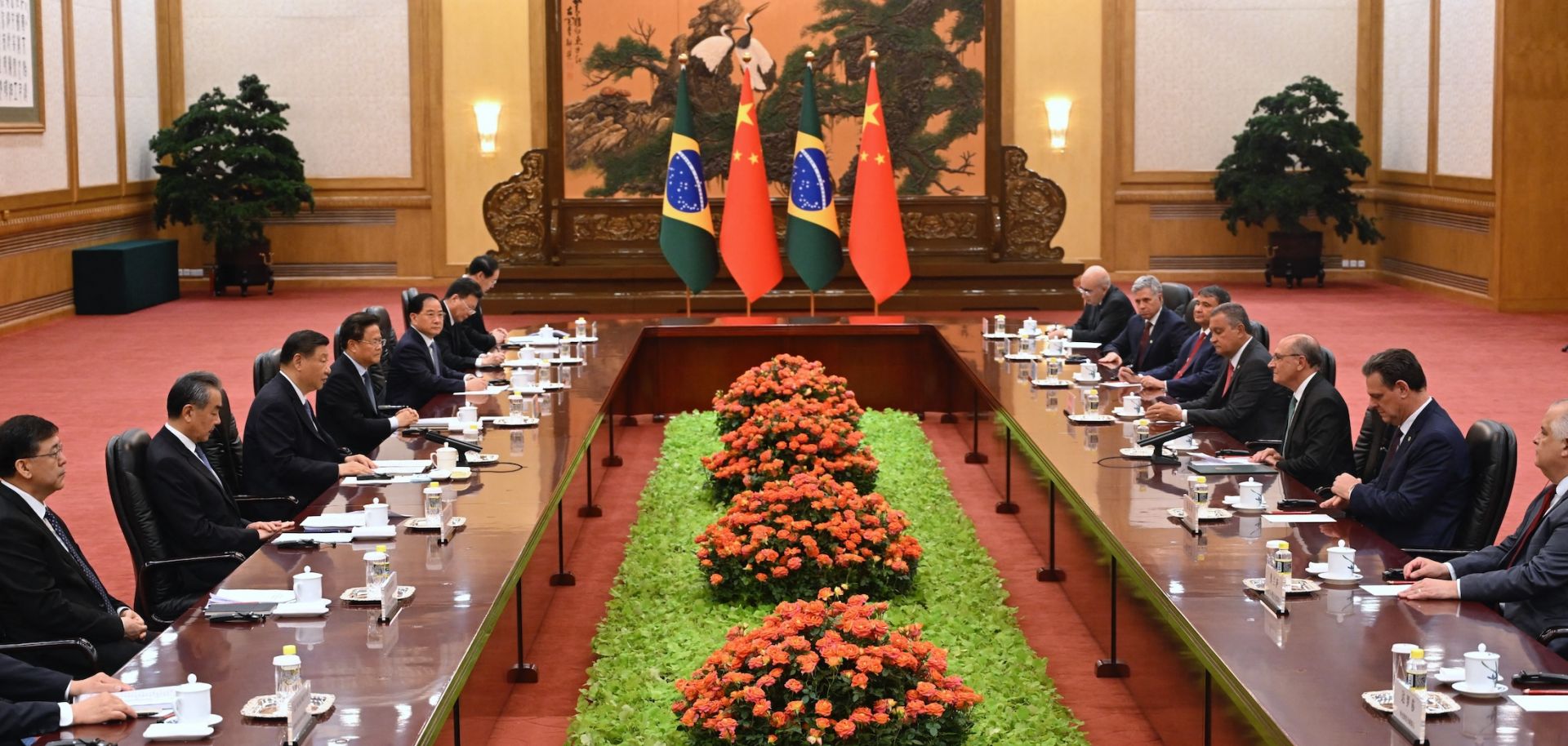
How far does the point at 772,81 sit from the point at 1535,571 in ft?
43.4

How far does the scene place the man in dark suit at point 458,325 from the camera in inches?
374

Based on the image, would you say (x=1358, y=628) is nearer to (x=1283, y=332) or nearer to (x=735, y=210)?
(x=735, y=210)

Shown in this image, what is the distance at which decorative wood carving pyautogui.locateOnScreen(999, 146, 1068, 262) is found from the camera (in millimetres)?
16453

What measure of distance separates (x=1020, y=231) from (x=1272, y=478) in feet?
35.9

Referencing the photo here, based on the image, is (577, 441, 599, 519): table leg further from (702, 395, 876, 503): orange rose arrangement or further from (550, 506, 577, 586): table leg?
(550, 506, 577, 586): table leg

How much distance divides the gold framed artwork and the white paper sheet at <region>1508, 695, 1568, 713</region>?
1400 centimetres

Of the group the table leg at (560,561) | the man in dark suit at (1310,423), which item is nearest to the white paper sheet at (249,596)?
the table leg at (560,561)

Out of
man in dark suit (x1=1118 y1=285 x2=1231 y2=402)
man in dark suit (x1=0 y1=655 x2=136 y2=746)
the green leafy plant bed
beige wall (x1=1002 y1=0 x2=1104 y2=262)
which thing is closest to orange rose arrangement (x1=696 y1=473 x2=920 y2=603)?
the green leafy plant bed

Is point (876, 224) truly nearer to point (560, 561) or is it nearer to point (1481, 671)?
point (560, 561)

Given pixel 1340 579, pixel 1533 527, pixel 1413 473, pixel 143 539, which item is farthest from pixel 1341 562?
pixel 143 539

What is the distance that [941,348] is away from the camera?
10789mm

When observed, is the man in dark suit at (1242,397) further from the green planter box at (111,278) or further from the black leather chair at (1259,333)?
the green planter box at (111,278)

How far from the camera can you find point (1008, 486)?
8.33 meters

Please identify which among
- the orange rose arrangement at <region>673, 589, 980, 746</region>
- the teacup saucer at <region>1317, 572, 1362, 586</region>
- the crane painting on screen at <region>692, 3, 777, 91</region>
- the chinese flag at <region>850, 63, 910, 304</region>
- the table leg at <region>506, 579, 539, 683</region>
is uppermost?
the crane painting on screen at <region>692, 3, 777, 91</region>
